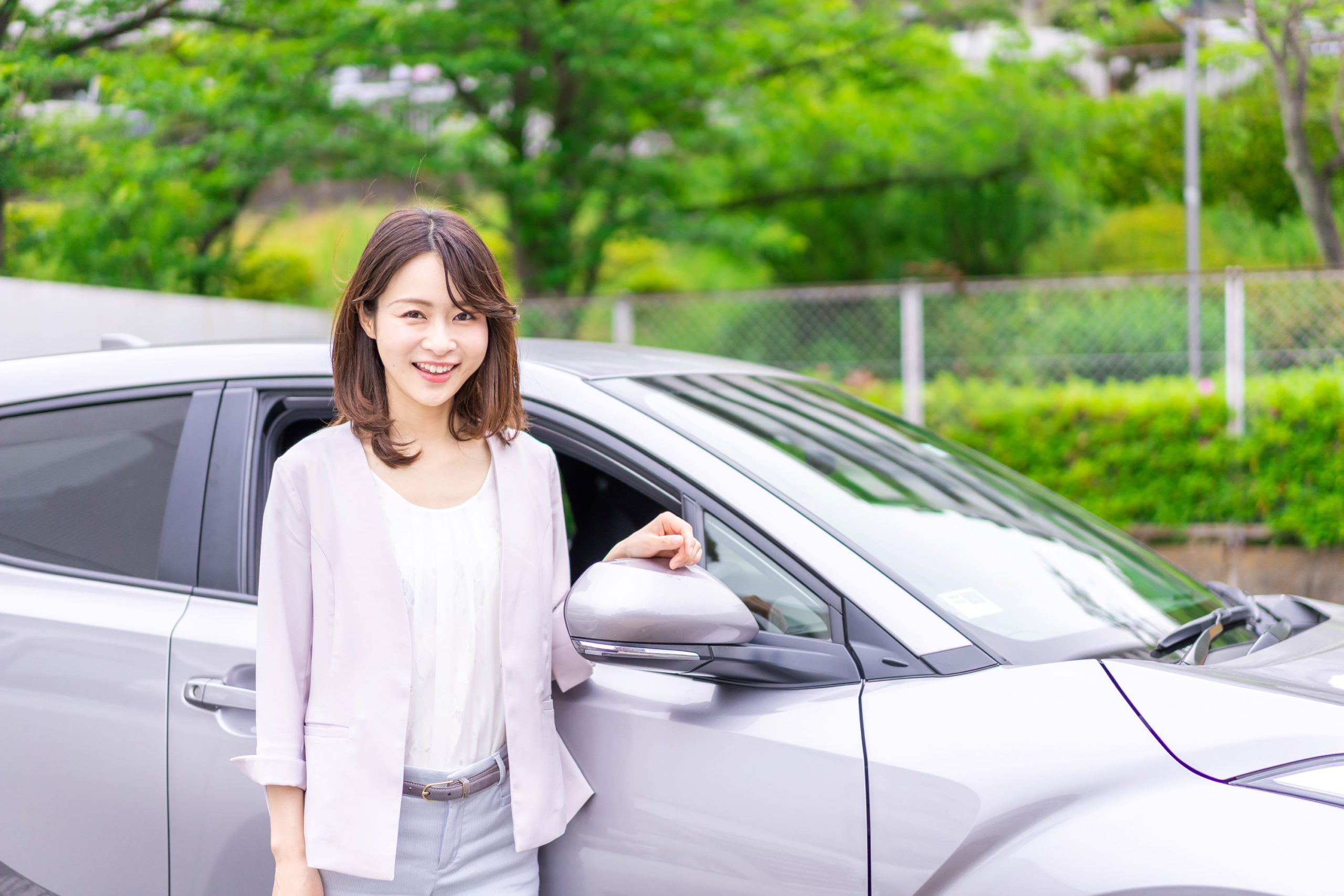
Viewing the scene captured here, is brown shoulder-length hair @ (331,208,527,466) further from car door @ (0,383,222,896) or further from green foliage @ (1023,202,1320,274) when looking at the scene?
green foliage @ (1023,202,1320,274)

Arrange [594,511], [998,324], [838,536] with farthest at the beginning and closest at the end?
[998,324], [594,511], [838,536]

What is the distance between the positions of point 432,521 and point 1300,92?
7839 mm

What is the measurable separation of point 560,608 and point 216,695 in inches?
25.8

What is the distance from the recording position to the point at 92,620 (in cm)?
208

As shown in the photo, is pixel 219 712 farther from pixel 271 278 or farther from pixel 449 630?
pixel 271 278

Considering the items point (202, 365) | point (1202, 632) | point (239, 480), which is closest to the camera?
point (1202, 632)

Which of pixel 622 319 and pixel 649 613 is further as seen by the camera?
pixel 622 319

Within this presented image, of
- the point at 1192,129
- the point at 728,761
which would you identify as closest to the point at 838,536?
the point at 728,761

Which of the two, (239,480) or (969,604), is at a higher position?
(239,480)

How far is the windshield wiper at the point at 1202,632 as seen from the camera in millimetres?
1928

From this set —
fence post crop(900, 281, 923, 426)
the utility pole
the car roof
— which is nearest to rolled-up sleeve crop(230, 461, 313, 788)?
the car roof

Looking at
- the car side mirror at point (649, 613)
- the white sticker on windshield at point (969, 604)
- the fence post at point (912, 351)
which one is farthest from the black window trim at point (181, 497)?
the fence post at point (912, 351)

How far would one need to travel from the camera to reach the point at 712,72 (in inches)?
367

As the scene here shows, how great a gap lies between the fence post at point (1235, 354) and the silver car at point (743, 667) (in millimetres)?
4310
